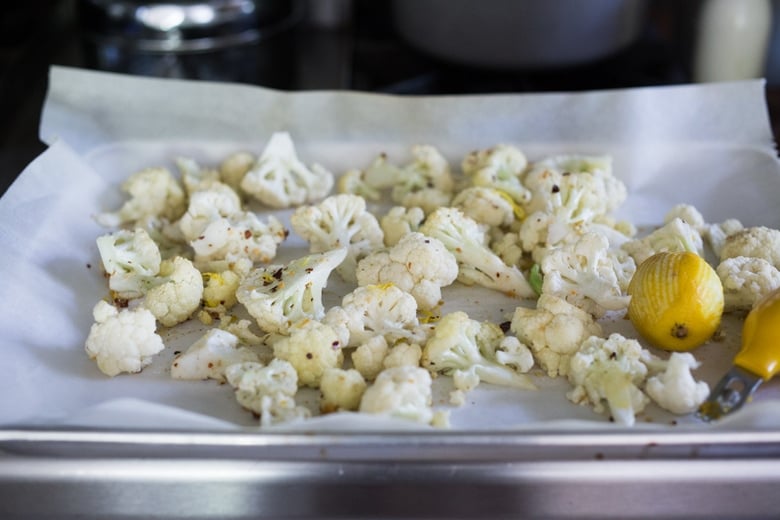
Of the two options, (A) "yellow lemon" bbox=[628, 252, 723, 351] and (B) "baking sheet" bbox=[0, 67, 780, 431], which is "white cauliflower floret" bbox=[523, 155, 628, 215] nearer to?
(B) "baking sheet" bbox=[0, 67, 780, 431]

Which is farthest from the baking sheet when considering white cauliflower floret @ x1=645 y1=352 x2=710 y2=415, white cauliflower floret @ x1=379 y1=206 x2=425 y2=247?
white cauliflower floret @ x1=645 y1=352 x2=710 y2=415

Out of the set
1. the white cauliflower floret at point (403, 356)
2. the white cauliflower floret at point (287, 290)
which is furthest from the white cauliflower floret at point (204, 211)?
the white cauliflower floret at point (403, 356)

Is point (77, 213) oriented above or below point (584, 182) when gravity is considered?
below

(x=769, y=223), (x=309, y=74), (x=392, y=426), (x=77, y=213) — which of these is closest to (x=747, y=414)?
(x=392, y=426)

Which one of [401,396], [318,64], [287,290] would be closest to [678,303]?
[401,396]

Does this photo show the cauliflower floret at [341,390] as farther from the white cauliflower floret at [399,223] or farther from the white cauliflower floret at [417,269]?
the white cauliflower floret at [399,223]

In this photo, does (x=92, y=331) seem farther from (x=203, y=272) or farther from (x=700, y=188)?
(x=700, y=188)
